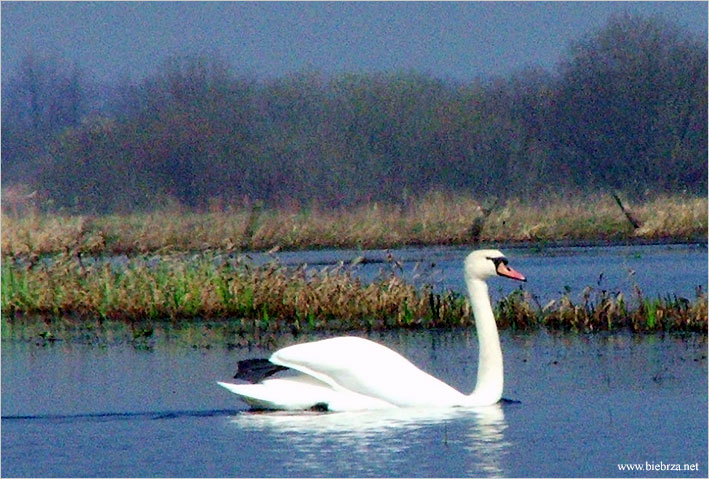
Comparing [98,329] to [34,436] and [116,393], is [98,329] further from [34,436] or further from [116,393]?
[34,436]

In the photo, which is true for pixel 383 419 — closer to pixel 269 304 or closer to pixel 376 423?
pixel 376 423

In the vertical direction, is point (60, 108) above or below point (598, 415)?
above

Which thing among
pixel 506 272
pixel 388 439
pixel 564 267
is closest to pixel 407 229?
pixel 564 267

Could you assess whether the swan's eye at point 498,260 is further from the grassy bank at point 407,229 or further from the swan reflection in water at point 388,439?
the grassy bank at point 407,229

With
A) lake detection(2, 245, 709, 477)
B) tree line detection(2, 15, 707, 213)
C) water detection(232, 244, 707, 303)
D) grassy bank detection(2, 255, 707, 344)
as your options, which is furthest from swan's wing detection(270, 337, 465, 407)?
tree line detection(2, 15, 707, 213)

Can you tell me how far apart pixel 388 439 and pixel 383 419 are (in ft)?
2.13

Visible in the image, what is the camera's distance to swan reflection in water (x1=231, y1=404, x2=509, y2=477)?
8312 millimetres

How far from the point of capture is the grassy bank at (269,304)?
13836 mm

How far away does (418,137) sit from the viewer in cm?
4403

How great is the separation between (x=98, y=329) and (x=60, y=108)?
186 feet

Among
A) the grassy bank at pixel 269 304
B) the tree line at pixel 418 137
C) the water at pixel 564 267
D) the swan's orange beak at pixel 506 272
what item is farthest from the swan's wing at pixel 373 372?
the tree line at pixel 418 137

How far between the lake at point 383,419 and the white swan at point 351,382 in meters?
0.09

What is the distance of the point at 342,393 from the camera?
1005 cm

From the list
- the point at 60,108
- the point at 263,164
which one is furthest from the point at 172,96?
the point at 60,108
